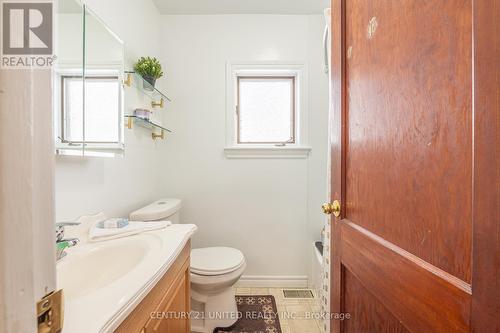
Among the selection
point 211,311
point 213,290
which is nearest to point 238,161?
point 213,290

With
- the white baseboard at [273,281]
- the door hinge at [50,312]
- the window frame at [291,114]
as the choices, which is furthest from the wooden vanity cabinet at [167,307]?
the window frame at [291,114]

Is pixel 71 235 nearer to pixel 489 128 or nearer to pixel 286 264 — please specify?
pixel 489 128

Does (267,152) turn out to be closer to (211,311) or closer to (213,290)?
(213,290)

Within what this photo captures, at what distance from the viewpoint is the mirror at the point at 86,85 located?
900 mm

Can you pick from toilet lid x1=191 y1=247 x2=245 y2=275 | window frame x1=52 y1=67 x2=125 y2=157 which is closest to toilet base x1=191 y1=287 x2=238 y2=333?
toilet lid x1=191 y1=247 x2=245 y2=275

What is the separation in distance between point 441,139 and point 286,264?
1.78 meters

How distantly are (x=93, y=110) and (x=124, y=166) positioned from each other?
406 millimetres

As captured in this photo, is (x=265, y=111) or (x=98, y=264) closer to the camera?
(x=98, y=264)

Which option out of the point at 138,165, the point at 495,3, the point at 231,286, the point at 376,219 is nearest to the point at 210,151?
the point at 138,165

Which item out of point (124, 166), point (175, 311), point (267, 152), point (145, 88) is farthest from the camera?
point (267, 152)

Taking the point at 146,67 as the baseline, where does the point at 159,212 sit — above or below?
below

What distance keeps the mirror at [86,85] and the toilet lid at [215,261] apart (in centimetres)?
84

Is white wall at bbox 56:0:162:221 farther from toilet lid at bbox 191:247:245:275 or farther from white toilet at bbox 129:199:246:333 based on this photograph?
toilet lid at bbox 191:247:245:275

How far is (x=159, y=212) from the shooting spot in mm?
1468
